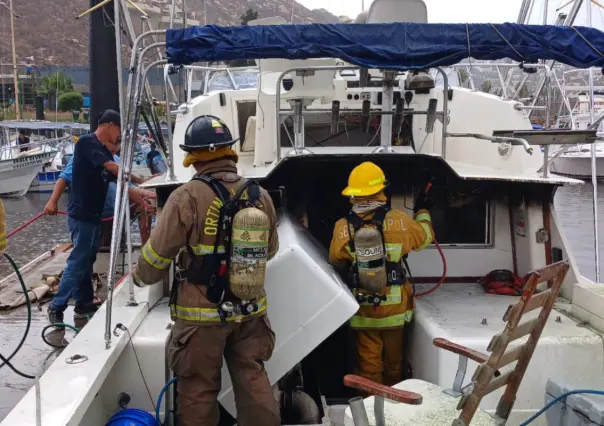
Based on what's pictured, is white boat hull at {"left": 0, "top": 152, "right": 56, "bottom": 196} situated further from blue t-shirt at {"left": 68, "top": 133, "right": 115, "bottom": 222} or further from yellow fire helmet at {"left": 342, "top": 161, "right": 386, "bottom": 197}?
yellow fire helmet at {"left": 342, "top": 161, "right": 386, "bottom": 197}

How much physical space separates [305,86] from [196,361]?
2363 millimetres

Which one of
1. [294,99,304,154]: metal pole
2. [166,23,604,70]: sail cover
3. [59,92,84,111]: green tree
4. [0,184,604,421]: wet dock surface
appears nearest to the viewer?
[166,23,604,70]: sail cover

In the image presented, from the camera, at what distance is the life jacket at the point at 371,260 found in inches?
148

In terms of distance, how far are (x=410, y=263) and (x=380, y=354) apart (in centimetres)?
104

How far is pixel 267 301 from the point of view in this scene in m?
3.45

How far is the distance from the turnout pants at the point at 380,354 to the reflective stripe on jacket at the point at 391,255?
90mm

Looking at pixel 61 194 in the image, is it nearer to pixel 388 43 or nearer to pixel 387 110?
pixel 387 110

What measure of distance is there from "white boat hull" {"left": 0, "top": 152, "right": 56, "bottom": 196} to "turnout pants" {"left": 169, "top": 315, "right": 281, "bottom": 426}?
22013 millimetres

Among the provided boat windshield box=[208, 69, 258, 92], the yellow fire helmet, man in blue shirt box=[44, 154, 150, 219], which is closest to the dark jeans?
man in blue shirt box=[44, 154, 150, 219]

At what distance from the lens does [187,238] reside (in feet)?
10.3

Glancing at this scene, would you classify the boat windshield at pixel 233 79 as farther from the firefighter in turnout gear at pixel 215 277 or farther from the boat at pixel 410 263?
the firefighter in turnout gear at pixel 215 277

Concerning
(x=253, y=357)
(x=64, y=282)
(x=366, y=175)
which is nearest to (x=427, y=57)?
(x=366, y=175)

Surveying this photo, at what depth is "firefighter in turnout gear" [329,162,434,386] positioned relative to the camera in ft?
12.5

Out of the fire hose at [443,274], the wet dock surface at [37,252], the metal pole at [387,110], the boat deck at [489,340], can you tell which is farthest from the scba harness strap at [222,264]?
the fire hose at [443,274]
